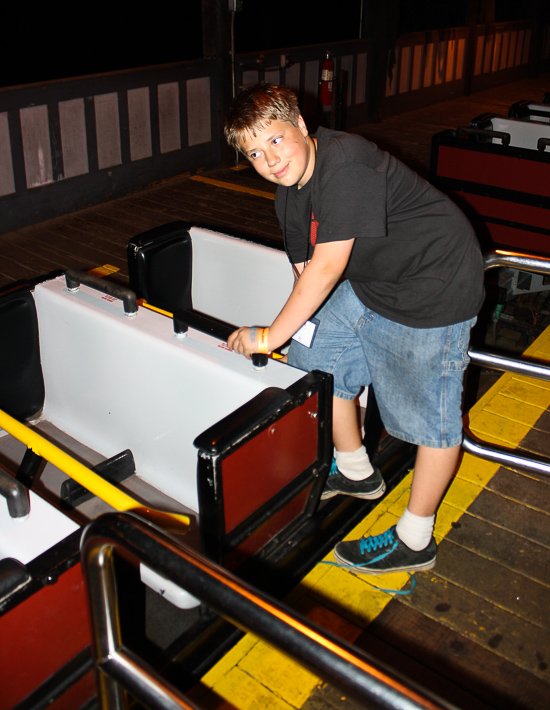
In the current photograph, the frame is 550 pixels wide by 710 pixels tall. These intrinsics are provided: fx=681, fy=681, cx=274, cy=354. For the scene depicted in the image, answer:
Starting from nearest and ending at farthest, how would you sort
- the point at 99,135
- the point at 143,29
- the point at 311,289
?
the point at 311,289, the point at 99,135, the point at 143,29

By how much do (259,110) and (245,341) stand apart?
1.78ft

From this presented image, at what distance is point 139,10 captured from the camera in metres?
8.43

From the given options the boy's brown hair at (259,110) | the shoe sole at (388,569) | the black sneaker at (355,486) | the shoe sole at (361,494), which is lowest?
the shoe sole at (388,569)

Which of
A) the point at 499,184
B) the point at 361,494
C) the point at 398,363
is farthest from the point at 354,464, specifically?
the point at 499,184

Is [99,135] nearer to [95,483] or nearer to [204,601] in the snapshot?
[95,483]

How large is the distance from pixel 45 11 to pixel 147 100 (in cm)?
350

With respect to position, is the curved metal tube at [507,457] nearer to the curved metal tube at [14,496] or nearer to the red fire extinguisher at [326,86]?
the curved metal tube at [14,496]

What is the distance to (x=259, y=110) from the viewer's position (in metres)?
1.45

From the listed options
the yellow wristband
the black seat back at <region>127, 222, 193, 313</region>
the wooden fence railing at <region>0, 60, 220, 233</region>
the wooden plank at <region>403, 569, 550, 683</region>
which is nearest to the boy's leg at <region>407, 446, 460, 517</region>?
the wooden plank at <region>403, 569, 550, 683</region>

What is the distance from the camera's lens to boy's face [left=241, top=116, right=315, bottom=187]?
1467 mm

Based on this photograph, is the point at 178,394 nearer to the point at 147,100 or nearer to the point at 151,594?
the point at 151,594

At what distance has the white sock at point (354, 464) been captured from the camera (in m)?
2.01

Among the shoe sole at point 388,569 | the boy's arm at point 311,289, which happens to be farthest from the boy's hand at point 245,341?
the shoe sole at point 388,569

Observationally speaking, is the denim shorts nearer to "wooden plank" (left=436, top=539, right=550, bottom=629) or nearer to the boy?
the boy
